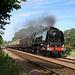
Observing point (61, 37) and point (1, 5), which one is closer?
point (1, 5)

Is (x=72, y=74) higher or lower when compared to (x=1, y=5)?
lower

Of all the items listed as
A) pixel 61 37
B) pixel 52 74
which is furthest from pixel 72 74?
pixel 61 37

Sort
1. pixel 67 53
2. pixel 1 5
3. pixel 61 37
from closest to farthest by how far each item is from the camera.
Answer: pixel 1 5 < pixel 61 37 < pixel 67 53

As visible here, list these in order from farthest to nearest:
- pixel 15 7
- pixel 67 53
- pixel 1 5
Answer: pixel 67 53 < pixel 15 7 < pixel 1 5

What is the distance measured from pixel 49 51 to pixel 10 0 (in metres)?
10.5

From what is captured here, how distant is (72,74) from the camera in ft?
22.9

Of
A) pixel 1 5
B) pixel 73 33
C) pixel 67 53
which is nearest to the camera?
pixel 1 5

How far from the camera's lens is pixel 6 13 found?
7500 millimetres

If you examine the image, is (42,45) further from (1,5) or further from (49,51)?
(1,5)

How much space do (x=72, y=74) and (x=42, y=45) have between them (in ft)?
30.8

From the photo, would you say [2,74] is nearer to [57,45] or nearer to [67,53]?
[57,45]

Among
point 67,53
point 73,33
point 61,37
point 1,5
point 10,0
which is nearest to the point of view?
point 10,0

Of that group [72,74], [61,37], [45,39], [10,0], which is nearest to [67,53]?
[61,37]

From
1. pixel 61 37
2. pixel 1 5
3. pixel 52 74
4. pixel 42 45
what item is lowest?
pixel 52 74
